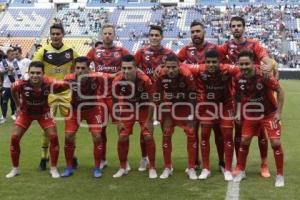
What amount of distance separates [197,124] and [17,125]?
262 centimetres

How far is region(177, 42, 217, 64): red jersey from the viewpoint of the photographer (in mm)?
7695

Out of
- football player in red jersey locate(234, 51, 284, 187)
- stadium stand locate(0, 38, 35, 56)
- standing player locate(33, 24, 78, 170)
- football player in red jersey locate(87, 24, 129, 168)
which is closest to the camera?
football player in red jersey locate(234, 51, 284, 187)

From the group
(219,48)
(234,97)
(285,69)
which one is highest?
(219,48)

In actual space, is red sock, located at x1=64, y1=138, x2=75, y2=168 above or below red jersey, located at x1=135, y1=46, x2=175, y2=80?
below

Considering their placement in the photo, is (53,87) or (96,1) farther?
(96,1)

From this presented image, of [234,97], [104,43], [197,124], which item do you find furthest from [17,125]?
[234,97]

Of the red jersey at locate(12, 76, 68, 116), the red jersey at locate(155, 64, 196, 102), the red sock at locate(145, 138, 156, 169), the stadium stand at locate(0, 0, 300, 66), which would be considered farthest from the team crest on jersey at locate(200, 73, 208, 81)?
the stadium stand at locate(0, 0, 300, 66)

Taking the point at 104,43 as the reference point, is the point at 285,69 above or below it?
below

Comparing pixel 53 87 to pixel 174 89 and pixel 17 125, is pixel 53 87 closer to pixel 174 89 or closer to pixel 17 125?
pixel 17 125

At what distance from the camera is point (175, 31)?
46094mm

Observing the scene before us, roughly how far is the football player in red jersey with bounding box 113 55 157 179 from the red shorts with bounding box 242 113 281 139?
1337 mm

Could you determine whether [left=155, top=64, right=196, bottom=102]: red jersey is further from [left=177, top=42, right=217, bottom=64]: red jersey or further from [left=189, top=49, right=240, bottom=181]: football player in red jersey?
[left=177, top=42, right=217, bottom=64]: red jersey

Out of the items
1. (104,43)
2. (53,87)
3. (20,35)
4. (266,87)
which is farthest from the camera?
(20,35)

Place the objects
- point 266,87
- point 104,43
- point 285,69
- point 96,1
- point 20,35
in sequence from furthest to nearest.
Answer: point 96,1 → point 20,35 → point 285,69 → point 104,43 → point 266,87
